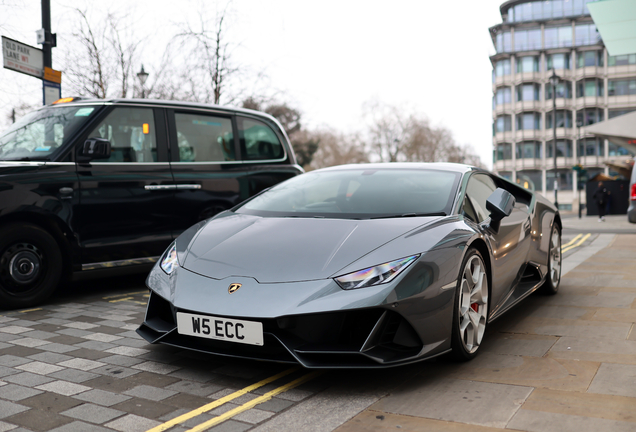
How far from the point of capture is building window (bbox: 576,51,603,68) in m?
66.1

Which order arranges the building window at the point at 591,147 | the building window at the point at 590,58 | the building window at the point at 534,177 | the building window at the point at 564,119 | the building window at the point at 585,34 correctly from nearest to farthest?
the building window at the point at 591,147
the building window at the point at 590,58
the building window at the point at 564,119
the building window at the point at 585,34
the building window at the point at 534,177

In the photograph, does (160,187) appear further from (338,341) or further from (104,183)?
(338,341)

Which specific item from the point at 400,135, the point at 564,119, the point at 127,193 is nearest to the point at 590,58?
the point at 564,119

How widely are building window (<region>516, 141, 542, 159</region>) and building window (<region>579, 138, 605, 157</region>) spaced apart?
4.34 m

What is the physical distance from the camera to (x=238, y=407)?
2.85 meters

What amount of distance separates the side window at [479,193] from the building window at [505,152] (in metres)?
67.4

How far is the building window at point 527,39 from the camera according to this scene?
68.5 metres

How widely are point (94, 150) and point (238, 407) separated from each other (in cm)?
333

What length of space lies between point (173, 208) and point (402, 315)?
12.0 feet

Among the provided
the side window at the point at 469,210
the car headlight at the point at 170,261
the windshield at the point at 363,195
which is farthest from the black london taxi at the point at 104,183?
the side window at the point at 469,210

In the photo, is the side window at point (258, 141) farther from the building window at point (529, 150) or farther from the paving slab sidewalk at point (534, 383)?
the building window at point (529, 150)

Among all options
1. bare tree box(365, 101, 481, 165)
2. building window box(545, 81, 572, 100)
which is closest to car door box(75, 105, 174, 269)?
bare tree box(365, 101, 481, 165)

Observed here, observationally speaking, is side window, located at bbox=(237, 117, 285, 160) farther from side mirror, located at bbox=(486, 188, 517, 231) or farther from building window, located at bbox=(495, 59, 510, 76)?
building window, located at bbox=(495, 59, 510, 76)

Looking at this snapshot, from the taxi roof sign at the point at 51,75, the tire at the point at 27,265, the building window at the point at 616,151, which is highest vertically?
the building window at the point at 616,151
